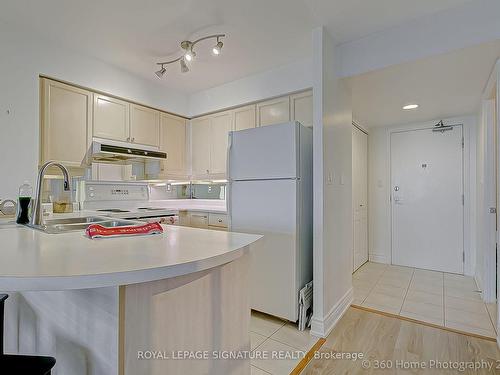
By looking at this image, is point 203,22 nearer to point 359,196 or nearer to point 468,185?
point 359,196

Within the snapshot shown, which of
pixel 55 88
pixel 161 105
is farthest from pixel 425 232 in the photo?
pixel 55 88

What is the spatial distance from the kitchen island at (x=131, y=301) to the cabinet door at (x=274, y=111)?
6.69 feet

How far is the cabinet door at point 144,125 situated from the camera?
10.2ft

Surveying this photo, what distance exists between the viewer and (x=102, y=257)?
82 cm

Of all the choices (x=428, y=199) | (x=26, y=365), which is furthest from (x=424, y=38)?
(x=26, y=365)

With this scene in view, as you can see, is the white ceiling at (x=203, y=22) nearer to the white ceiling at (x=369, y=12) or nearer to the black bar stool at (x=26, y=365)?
the white ceiling at (x=369, y=12)

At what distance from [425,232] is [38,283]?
4.19 m

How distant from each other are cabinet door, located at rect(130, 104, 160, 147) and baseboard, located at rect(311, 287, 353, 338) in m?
2.68

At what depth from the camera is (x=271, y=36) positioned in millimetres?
2338

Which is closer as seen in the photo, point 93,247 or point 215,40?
point 93,247

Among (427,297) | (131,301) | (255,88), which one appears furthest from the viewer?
(255,88)

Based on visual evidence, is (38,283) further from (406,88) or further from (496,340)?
(406,88)

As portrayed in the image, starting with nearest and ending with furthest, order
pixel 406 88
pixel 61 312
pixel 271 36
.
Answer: pixel 61 312 < pixel 271 36 < pixel 406 88

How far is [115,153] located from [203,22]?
154 centimetres
